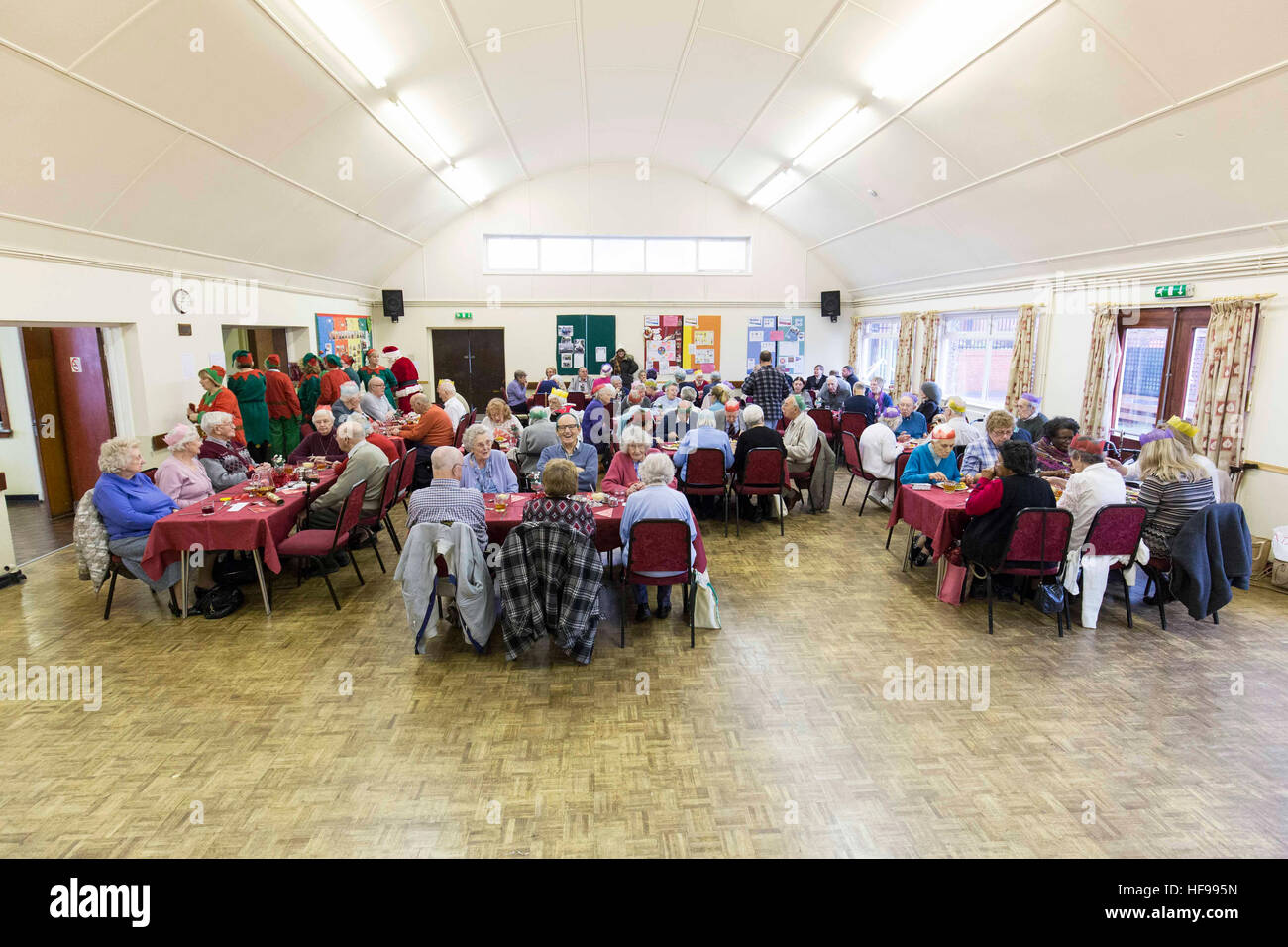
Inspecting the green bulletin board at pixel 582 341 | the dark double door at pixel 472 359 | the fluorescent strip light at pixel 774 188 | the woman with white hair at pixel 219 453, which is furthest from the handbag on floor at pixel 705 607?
the dark double door at pixel 472 359

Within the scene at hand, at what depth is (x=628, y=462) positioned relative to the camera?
6.04 metres

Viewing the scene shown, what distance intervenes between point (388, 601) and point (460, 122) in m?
7.83

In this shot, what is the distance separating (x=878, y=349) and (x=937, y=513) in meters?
11.3

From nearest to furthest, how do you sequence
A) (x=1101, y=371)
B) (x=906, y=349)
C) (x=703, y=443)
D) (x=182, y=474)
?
(x=182, y=474) < (x=703, y=443) < (x=1101, y=371) < (x=906, y=349)

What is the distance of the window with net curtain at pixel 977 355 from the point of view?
1091 cm

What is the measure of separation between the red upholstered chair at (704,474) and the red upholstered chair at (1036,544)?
300cm

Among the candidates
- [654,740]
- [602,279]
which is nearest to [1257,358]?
[654,740]

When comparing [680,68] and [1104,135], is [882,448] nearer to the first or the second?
[1104,135]

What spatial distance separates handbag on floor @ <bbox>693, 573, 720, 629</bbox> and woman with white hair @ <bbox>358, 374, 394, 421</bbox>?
5.93 metres

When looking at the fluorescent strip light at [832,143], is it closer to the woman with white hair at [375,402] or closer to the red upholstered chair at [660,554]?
the red upholstered chair at [660,554]
